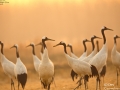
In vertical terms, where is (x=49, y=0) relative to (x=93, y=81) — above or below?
above

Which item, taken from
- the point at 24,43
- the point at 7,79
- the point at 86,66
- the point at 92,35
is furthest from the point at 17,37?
the point at 86,66

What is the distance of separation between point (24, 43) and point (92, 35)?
2053 mm

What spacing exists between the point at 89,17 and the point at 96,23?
0.95ft

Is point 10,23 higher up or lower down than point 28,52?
higher up

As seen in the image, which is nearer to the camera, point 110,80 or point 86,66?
point 86,66

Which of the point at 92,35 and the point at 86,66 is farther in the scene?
the point at 92,35

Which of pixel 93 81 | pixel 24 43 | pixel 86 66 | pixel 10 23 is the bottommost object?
pixel 93 81

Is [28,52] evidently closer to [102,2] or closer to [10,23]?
[10,23]

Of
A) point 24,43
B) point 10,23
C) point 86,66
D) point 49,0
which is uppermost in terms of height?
point 49,0

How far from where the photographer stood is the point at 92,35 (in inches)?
356

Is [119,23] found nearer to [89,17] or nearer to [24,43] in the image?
[89,17]

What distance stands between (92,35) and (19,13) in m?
2.24

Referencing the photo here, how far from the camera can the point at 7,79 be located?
9398 millimetres

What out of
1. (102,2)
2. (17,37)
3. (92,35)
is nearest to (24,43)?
(17,37)
